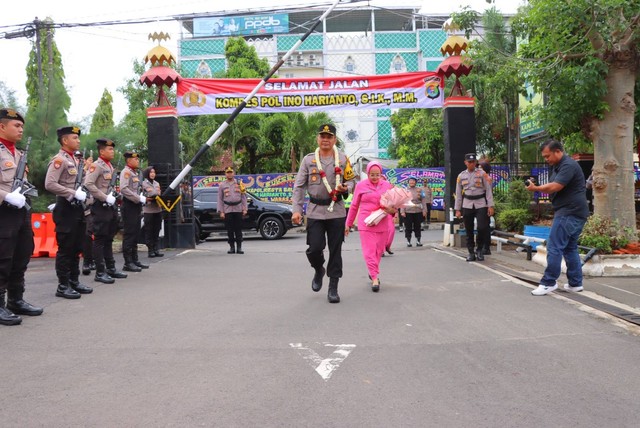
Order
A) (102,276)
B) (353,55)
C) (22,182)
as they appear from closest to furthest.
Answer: (22,182)
(102,276)
(353,55)

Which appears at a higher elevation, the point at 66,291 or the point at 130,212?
the point at 130,212

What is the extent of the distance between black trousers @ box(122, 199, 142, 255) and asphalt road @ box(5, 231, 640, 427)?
250 centimetres

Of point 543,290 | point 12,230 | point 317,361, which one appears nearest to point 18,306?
point 12,230

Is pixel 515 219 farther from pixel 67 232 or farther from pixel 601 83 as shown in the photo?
pixel 67 232

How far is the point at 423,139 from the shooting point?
36250 mm

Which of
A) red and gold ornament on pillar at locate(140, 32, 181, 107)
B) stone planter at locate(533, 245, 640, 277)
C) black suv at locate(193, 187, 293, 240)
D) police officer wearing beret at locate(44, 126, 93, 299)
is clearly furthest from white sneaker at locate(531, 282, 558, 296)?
black suv at locate(193, 187, 293, 240)

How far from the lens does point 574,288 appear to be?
782 centimetres

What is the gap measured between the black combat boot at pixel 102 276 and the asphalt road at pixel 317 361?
1.03 m

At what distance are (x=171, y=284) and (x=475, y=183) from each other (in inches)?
229

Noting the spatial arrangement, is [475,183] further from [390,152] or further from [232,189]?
[390,152]

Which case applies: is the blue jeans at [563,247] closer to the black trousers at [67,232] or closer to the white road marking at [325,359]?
the white road marking at [325,359]

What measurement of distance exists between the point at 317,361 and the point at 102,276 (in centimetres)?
550

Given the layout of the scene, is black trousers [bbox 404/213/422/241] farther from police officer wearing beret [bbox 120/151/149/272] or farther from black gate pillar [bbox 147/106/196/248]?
police officer wearing beret [bbox 120/151/149/272]

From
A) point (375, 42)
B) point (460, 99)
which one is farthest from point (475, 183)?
point (375, 42)
